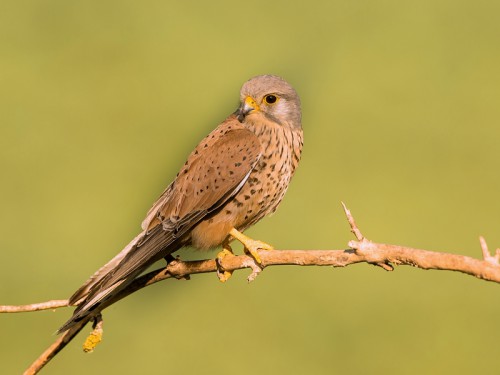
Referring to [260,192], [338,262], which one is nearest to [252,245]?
[260,192]

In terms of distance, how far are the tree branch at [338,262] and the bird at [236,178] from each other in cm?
9

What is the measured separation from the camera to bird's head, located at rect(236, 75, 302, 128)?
2762 mm

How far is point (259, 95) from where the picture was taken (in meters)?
2.77

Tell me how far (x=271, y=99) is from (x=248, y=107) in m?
0.09

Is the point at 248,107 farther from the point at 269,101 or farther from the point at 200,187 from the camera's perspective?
the point at 200,187

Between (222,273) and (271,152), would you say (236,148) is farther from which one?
(222,273)

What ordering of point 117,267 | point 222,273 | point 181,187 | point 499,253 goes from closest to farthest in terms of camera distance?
point 499,253, point 117,267, point 222,273, point 181,187

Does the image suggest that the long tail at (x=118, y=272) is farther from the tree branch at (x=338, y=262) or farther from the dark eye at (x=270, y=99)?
the dark eye at (x=270, y=99)

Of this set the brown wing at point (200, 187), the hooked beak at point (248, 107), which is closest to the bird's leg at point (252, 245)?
the brown wing at point (200, 187)

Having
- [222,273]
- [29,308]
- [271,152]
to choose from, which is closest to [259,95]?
[271,152]

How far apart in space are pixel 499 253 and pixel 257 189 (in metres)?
1.01

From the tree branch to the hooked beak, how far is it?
0.52m

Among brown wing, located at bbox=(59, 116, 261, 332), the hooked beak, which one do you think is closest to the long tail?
Result: brown wing, located at bbox=(59, 116, 261, 332)

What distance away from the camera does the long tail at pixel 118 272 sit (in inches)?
88.3
